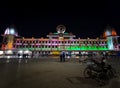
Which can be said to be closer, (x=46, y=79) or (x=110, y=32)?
(x=46, y=79)

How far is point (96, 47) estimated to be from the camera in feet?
251

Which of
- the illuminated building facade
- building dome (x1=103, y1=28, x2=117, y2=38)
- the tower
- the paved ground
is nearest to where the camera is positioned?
the paved ground

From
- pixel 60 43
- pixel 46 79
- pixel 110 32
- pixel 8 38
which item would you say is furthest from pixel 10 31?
pixel 46 79

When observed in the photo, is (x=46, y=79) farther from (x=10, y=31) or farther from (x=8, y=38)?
(x=10, y=31)

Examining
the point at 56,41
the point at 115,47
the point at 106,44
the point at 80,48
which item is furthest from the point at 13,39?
the point at 115,47

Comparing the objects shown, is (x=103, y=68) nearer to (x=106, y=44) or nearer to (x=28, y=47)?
(x=28, y=47)

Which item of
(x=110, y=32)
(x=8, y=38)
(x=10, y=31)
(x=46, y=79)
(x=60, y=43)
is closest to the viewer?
(x=46, y=79)

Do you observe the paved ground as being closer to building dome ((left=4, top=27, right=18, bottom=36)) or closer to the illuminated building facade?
the illuminated building facade

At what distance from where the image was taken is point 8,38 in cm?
7744

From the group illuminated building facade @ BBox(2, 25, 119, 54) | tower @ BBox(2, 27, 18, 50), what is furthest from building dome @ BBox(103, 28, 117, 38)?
tower @ BBox(2, 27, 18, 50)

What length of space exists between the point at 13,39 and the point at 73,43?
43.0 metres

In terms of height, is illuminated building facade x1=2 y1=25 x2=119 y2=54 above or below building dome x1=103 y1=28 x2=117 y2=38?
below

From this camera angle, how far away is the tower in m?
74.9

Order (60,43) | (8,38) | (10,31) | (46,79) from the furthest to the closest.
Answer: (10,31)
(8,38)
(60,43)
(46,79)
